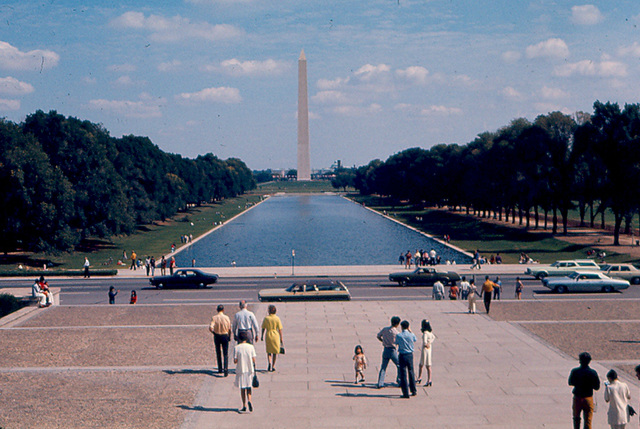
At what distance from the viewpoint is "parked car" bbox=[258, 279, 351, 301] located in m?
32.2

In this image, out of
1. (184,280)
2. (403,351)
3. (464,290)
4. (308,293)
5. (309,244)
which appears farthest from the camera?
(309,244)

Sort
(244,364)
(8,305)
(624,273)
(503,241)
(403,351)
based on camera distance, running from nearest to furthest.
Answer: (244,364) < (403,351) < (8,305) < (624,273) < (503,241)

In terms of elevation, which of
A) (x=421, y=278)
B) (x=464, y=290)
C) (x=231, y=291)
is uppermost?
(x=464, y=290)

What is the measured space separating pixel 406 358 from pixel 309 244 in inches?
2364

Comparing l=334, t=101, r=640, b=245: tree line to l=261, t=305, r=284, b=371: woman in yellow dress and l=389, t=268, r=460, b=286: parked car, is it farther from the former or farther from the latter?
l=261, t=305, r=284, b=371: woman in yellow dress

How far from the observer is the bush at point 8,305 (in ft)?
95.5

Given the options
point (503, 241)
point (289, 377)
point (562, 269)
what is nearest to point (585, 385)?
point (289, 377)

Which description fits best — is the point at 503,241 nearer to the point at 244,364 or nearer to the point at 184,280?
the point at 184,280

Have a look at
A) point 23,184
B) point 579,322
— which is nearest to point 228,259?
point 23,184

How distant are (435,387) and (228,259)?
47676mm

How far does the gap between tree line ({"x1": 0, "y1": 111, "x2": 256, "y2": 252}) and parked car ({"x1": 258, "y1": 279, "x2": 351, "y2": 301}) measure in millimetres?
35365

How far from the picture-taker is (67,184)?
207 feet

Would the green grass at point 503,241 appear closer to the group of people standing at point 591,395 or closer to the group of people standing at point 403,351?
the group of people standing at point 403,351

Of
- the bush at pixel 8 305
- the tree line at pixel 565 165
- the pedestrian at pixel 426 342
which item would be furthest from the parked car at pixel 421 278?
the tree line at pixel 565 165
